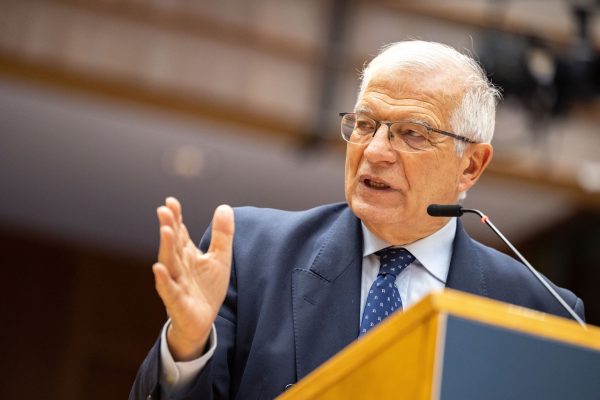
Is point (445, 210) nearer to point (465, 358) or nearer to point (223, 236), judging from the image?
point (223, 236)

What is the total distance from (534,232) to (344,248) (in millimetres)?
6013

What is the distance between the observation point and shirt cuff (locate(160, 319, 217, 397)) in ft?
6.92

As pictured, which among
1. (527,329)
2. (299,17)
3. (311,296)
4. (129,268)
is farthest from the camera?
(129,268)

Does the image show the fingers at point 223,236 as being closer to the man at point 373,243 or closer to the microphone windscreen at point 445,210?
the man at point 373,243

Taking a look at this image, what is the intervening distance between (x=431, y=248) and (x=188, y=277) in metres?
0.72

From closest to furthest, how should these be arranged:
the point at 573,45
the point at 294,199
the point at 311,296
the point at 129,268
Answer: the point at 311,296 < the point at 573,45 < the point at 294,199 < the point at 129,268

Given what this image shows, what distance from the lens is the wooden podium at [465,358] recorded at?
5.56ft

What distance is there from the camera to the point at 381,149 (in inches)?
98.0

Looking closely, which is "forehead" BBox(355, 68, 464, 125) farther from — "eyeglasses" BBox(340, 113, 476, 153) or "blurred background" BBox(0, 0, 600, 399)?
"blurred background" BBox(0, 0, 600, 399)

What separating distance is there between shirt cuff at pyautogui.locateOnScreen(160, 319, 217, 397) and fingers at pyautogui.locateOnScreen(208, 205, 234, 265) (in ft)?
0.51

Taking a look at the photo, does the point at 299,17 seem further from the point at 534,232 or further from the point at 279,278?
the point at 279,278

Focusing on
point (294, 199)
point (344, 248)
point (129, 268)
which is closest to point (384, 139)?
point (344, 248)

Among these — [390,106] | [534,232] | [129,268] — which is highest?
[390,106]

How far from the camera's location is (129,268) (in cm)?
879
